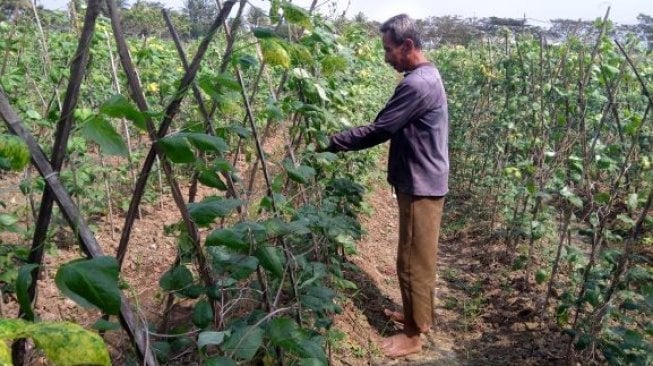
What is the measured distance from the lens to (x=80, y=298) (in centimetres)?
98

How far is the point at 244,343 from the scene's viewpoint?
1.50m

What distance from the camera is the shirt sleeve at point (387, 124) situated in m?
2.95

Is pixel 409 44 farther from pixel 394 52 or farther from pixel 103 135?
pixel 103 135

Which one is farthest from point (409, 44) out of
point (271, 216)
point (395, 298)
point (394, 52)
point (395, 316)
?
point (395, 298)

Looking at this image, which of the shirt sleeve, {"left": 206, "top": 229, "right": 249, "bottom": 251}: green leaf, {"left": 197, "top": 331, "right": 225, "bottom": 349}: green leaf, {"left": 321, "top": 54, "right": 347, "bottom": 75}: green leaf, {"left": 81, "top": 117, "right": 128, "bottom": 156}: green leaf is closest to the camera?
{"left": 81, "top": 117, "right": 128, "bottom": 156}: green leaf

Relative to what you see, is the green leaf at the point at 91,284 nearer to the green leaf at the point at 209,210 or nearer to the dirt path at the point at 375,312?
the green leaf at the point at 209,210

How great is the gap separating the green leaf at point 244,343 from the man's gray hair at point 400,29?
2.02m

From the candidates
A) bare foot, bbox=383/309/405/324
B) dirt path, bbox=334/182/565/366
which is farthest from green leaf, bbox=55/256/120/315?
bare foot, bbox=383/309/405/324

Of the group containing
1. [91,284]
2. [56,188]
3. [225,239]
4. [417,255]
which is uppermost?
[56,188]

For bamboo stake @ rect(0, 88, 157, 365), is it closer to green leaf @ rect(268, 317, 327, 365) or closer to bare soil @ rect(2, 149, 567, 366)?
green leaf @ rect(268, 317, 327, 365)

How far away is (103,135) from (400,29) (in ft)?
7.61

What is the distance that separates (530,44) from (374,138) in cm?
354

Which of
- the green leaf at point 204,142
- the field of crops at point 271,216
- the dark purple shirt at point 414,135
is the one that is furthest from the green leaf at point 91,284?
the dark purple shirt at point 414,135

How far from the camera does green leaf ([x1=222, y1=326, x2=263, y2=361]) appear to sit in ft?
4.88
